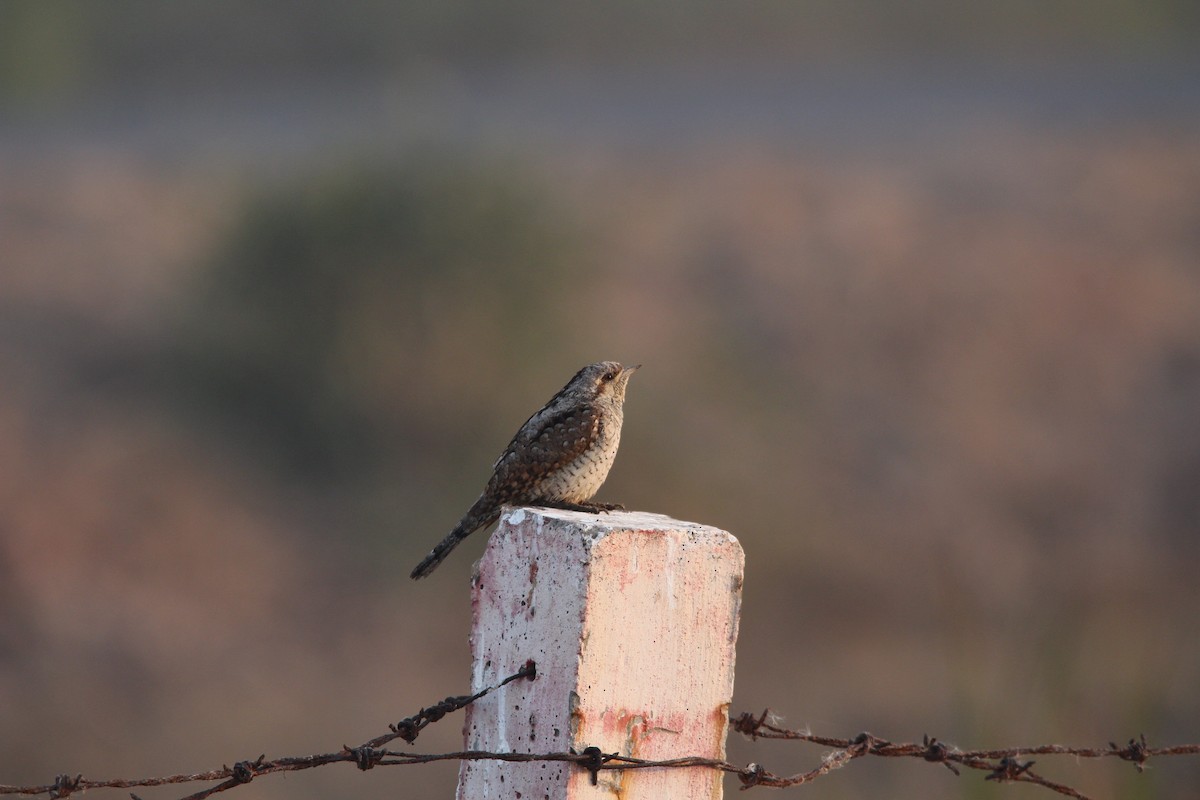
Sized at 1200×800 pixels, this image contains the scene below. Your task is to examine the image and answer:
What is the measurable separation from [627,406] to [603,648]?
11517 millimetres

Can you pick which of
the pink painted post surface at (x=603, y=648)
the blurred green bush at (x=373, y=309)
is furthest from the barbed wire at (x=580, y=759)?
the blurred green bush at (x=373, y=309)

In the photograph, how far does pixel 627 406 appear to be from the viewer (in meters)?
14.2

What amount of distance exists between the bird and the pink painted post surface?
113 centimetres

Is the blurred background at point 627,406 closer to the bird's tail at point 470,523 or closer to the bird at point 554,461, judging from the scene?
the bird at point 554,461

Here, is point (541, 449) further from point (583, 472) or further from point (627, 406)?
point (627, 406)

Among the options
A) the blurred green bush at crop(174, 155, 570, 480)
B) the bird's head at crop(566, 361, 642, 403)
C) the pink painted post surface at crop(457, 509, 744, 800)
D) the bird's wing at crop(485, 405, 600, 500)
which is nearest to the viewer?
the pink painted post surface at crop(457, 509, 744, 800)

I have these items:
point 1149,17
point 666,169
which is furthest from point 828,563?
point 1149,17

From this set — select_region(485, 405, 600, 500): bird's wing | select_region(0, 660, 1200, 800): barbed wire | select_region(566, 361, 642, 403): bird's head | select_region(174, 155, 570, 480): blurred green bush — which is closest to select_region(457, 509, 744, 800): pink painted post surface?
select_region(0, 660, 1200, 800): barbed wire

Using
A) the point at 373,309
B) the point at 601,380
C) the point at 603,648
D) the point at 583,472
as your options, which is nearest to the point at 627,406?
the point at 373,309

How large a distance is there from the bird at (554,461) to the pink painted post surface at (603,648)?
3.71 ft

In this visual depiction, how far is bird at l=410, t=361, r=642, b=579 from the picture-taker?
3979 mm

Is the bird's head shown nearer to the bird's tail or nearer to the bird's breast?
the bird's breast

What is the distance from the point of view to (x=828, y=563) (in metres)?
14.5

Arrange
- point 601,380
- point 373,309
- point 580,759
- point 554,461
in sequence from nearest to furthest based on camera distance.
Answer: point 580,759, point 554,461, point 601,380, point 373,309
